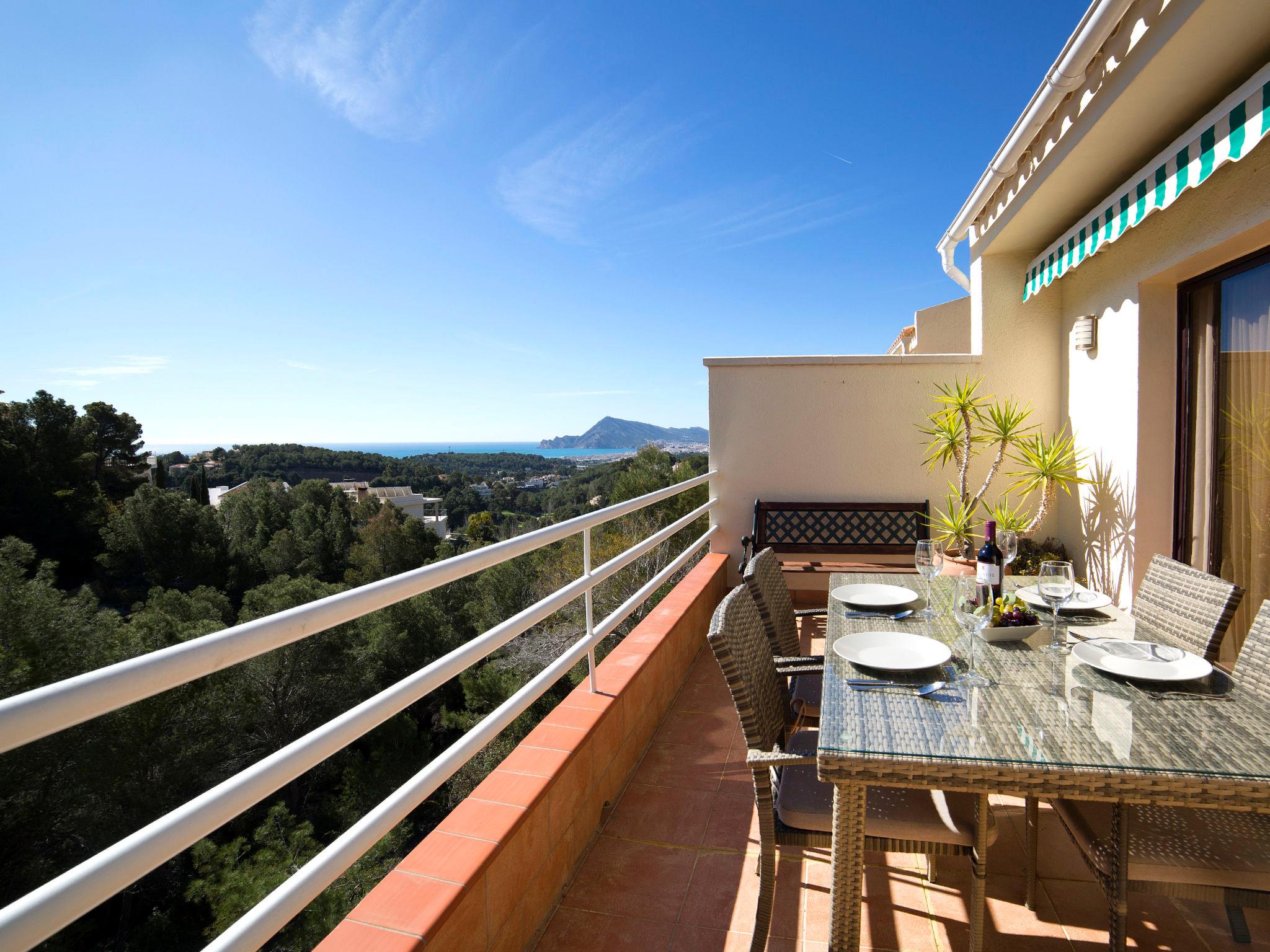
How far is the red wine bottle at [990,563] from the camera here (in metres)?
1.87

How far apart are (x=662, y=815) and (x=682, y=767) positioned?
33cm

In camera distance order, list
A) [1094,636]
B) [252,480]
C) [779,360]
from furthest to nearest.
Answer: [252,480], [779,360], [1094,636]

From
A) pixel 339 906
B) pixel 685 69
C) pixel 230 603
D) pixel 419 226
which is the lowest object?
pixel 339 906

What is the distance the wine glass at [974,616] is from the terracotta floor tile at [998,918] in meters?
0.58

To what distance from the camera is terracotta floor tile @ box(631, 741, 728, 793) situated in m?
2.46

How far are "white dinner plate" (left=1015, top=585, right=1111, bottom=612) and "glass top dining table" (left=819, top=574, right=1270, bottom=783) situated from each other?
1.47 ft

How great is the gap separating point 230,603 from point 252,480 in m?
10.9

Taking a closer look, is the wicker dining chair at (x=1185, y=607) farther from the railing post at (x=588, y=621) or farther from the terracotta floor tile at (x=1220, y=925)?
the railing post at (x=588, y=621)

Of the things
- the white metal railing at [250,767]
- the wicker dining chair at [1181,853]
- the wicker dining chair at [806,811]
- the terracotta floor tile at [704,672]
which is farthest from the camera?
the terracotta floor tile at [704,672]

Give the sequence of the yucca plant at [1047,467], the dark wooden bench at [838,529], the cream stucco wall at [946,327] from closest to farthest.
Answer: the yucca plant at [1047,467] → the dark wooden bench at [838,529] → the cream stucco wall at [946,327]

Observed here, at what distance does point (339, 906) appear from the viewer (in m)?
12.4

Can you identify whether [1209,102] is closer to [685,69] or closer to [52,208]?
[685,69]

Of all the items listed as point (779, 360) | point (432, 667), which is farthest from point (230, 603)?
point (432, 667)

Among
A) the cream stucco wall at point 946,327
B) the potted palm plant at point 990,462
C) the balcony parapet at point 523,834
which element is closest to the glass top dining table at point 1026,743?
the balcony parapet at point 523,834
